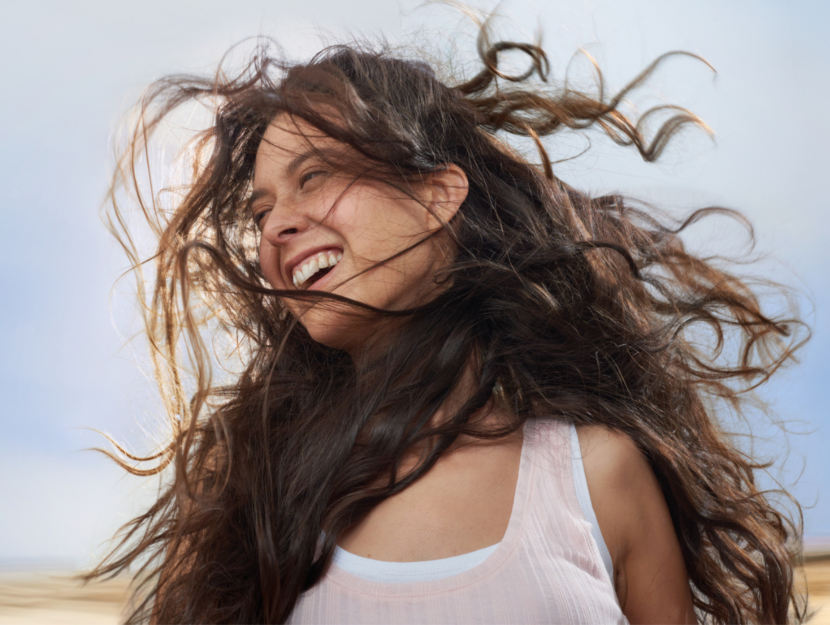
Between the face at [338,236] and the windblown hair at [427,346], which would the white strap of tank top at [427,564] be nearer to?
the windblown hair at [427,346]

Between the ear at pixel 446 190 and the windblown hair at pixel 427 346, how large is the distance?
3 cm

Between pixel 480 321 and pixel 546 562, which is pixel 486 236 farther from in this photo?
pixel 546 562

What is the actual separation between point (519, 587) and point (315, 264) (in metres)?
0.53

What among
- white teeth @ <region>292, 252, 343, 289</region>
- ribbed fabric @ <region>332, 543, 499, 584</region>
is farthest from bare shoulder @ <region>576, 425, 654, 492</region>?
white teeth @ <region>292, 252, 343, 289</region>

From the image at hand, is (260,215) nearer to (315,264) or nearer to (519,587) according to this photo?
(315,264)

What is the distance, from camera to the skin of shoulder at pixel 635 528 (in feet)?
2.72

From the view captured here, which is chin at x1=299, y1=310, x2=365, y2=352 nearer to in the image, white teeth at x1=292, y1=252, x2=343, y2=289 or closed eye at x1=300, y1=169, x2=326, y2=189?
white teeth at x1=292, y1=252, x2=343, y2=289

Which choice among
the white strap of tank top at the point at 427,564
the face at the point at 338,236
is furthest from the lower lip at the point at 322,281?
the white strap of tank top at the point at 427,564

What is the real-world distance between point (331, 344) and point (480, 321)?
231 mm

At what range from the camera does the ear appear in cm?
101

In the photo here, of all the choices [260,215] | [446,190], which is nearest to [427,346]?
[446,190]

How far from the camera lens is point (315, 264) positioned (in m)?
0.99

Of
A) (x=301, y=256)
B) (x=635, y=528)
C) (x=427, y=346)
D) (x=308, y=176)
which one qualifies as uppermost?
(x=308, y=176)

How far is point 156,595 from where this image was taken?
969mm
